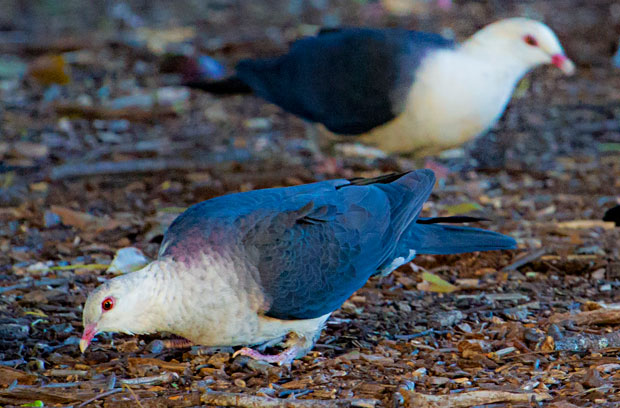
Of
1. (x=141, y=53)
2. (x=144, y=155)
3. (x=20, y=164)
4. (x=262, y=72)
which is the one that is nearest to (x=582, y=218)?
(x=262, y=72)

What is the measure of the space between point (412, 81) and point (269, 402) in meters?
3.25

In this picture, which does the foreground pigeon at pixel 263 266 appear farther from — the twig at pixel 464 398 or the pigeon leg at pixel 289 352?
the twig at pixel 464 398

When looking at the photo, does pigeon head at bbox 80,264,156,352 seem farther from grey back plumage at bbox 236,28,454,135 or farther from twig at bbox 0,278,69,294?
grey back plumage at bbox 236,28,454,135

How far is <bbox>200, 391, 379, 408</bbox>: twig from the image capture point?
307cm

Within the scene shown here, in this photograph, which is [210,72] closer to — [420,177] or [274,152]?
[274,152]

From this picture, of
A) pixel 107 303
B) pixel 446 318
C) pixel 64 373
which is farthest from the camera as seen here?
pixel 446 318

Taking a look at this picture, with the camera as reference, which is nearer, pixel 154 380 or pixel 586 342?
pixel 154 380

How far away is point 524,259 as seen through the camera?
468 centimetres

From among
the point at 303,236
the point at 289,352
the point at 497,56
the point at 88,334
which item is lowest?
the point at 289,352

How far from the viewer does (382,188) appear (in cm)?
393

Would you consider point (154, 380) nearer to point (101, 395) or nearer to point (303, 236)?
point (101, 395)

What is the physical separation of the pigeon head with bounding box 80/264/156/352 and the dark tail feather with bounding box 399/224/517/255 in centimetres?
136

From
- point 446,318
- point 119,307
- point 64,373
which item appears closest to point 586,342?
point 446,318

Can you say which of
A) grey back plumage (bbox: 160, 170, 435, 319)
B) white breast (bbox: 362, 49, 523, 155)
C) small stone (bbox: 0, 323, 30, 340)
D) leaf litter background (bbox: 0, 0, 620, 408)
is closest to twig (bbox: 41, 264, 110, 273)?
leaf litter background (bbox: 0, 0, 620, 408)
